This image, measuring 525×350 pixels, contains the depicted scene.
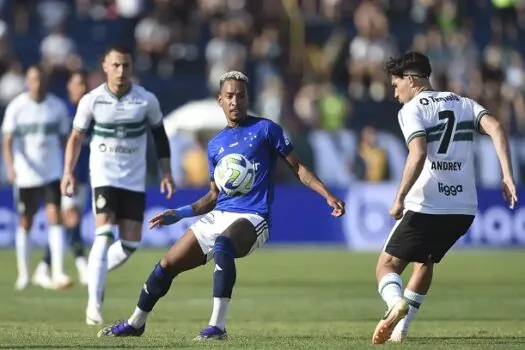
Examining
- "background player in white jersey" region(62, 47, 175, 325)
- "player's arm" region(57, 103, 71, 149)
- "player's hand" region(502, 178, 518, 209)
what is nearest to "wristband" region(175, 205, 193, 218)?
"background player in white jersey" region(62, 47, 175, 325)

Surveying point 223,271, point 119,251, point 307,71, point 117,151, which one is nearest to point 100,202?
point 117,151

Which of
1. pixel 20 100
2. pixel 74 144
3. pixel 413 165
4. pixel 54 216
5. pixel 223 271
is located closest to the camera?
pixel 413 165

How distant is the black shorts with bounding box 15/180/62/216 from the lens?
1827 centimetres

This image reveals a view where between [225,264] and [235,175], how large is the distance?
29.6 inches

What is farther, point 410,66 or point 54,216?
point 54,216

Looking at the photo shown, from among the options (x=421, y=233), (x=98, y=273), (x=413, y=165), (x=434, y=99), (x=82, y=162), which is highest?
(x=434, y=99)

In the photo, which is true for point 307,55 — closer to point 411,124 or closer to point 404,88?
point 404,88

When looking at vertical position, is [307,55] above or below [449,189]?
below

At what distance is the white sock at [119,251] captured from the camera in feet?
46.8

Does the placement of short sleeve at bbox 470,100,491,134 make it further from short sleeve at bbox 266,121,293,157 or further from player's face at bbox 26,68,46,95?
player's face at bbox 26,68,46,95

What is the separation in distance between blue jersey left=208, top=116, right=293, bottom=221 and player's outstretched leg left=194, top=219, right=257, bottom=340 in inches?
7.1

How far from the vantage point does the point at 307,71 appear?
1248 inches

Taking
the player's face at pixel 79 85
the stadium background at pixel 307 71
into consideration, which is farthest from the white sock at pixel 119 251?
the stadium background at pixel 307 71

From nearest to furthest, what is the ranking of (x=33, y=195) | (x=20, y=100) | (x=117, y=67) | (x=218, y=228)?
(x=218, y=228) < (x=117, y=67) < (x=20, y=100) < (x=33, y=195)
